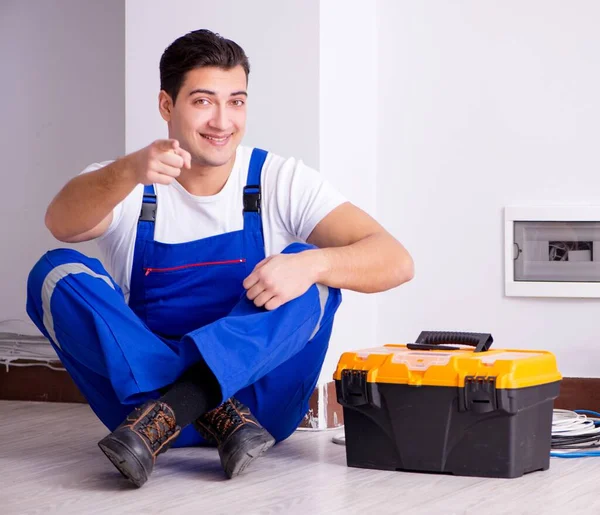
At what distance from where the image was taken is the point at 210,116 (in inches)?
86.2

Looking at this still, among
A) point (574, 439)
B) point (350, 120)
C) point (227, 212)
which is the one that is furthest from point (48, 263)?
point (574, 439)

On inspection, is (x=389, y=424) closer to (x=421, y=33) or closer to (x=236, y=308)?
(x=236, y=308)

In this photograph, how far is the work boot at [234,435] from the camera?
1857mm

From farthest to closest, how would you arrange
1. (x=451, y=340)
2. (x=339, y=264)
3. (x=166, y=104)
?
1. (x=166, y=104)
2. (x=451, y=340)
3. (x=339, y=264)

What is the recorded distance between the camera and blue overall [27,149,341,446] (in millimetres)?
1855

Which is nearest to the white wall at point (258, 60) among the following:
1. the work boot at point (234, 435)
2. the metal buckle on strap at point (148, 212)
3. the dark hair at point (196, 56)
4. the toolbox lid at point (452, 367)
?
the dark hair at point (196, 56)

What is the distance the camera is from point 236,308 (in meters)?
1.93

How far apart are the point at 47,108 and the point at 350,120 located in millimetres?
1214

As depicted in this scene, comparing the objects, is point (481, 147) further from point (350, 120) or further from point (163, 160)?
point (163, 160)

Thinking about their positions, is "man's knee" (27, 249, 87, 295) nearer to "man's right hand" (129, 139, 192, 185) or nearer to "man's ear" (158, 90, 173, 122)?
"man's right hand" (129, 139, 192, 185)

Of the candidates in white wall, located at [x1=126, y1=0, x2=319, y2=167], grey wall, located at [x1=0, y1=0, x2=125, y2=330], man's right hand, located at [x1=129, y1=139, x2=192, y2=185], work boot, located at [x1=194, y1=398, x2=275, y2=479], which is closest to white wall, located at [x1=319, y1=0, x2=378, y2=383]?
white wall, located at [x1=126, y1=0, x2=319, y2=167]

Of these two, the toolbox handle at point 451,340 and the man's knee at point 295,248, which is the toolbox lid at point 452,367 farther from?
the man's knee at point 295,248

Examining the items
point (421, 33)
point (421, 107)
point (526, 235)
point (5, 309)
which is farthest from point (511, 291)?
point (5, 309)

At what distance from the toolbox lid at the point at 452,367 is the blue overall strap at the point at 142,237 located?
52 centimetres
